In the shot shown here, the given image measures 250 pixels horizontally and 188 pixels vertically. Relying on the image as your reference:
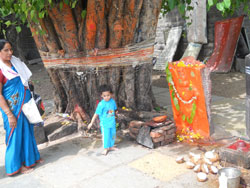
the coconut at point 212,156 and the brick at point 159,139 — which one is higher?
the brick at point 159,139

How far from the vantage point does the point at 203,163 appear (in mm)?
3344

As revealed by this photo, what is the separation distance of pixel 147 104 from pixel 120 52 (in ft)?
4.06

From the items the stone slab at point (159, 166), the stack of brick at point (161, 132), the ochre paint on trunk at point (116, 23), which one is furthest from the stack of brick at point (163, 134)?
the ochre paint on trunk at point (116, 23)

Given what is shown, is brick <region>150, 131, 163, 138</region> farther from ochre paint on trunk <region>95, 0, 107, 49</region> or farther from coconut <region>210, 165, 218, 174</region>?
ochre paint on trunk <region>95, 0, 107, 49</region>

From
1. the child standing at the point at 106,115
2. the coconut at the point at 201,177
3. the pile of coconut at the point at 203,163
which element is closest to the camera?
the coconut at the point at 201,177

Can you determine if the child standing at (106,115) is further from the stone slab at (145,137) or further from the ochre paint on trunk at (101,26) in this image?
the ochre paint on trunk at (101,26)

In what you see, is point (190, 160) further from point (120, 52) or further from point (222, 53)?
point (222, 53)

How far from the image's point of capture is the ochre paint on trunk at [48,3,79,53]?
4434 mm

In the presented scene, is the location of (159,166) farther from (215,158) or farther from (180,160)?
(215,158)

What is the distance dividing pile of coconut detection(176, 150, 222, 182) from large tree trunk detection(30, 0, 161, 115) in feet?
6.17

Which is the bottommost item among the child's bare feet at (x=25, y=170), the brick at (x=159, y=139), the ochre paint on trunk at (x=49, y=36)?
the child's bare feet at (x=25, y=170)

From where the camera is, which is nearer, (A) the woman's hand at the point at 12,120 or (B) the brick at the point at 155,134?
(A) the woman's hand at the point at 12,120

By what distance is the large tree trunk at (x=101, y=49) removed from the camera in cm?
451

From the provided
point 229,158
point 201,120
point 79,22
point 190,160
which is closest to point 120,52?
point 79,22
